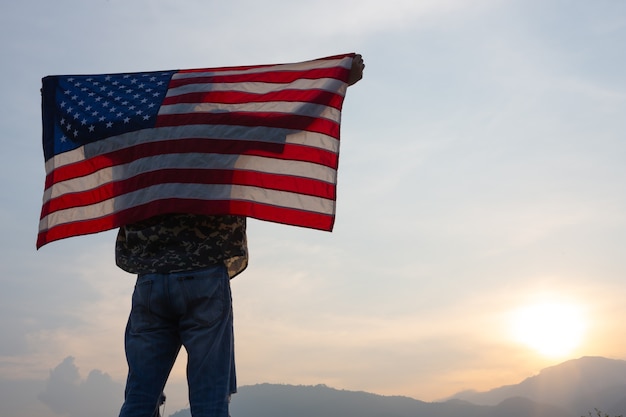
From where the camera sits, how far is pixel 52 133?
21.8 ft

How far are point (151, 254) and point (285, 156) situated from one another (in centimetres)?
172

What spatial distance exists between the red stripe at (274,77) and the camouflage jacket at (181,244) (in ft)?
5.94

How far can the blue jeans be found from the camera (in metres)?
4.55

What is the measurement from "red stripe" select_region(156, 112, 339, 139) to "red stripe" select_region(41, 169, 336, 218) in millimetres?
514

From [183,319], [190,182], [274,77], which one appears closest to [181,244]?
[183,319]

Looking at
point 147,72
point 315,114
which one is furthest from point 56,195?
point 315,114

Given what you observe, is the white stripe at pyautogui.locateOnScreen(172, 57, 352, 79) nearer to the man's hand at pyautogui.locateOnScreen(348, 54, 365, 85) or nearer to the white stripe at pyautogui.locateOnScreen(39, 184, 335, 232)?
the man's hand at pyautogui.locateOnScreen(348, 54, 365, 85)

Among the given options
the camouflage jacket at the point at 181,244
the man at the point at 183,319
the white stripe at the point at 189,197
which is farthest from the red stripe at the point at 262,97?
the man at the point at 183,319

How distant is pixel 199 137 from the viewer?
19.0 feet

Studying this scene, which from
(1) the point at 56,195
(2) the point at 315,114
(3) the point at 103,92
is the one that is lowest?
(1) the point at 56,195

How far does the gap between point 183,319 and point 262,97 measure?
2.57m

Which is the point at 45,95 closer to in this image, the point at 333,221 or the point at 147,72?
the point at 147,72

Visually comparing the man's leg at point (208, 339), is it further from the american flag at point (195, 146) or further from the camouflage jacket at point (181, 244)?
the american flag at point (195, 146)

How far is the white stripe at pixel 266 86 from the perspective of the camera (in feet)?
21.1
